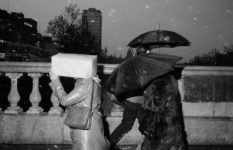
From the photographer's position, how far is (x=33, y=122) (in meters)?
5.33

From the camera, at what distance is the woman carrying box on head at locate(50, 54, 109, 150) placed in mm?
3279

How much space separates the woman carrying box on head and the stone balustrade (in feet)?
6.33

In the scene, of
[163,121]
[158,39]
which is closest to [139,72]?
[163,121]

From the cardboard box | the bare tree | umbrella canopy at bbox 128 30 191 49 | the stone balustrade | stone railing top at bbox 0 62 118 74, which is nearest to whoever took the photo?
the cardboard box

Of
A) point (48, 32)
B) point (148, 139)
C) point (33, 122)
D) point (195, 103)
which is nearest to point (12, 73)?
point (33, 122)

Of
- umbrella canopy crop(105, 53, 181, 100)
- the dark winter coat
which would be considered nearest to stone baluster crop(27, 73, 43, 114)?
umbrella canopy crop(105, 53, 181, 100)

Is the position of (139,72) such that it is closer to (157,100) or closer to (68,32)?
(157,100)

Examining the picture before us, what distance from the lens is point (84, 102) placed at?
11.0ft

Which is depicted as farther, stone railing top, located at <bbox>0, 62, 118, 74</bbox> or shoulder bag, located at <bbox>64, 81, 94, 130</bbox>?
stone railing top, located at <bbox>0, 62, 118, 74</bbox>

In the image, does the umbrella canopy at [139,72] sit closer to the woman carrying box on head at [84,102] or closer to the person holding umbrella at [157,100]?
the person holding umbrella at [157,100]

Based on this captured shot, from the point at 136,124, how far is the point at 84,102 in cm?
235

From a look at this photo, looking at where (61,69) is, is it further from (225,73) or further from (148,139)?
(225,73)

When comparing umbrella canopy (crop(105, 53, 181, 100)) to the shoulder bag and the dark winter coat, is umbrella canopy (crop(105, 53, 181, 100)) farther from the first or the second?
the shoulder bag

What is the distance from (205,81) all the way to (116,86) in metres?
2.66
